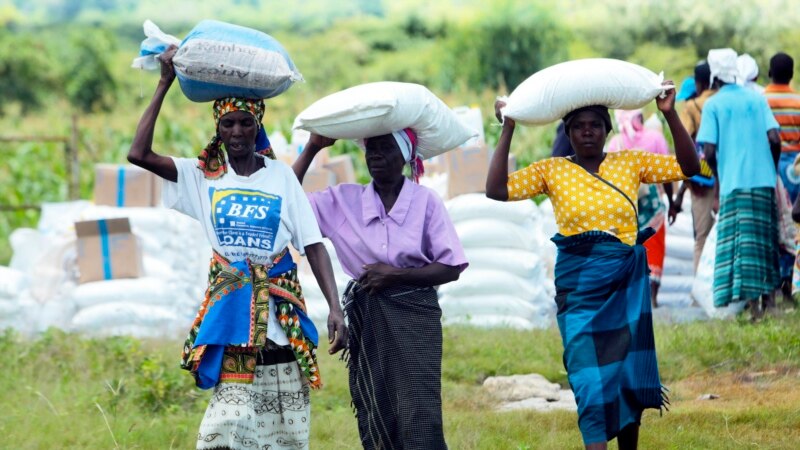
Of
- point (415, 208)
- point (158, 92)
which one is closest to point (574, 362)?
point (415, 208)

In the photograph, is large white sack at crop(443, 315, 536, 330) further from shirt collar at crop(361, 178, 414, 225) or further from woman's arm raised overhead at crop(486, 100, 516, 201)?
shirt collar at crop(361, 178, 414, 225)

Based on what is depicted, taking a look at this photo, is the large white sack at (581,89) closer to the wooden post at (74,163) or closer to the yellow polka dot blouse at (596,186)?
the yellow polka dot blouse at (596,186)

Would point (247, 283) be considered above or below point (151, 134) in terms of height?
below

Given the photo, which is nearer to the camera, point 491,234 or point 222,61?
point 222,61

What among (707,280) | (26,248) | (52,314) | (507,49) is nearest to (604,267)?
(707,280)

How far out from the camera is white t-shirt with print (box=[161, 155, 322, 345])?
4625 millimetres

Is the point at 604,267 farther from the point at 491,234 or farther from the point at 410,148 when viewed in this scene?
the point at 491,234

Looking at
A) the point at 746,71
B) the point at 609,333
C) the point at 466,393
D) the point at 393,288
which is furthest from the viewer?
the point at 746,71

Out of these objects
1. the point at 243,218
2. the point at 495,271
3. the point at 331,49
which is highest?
the point at 331,49

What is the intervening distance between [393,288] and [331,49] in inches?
942

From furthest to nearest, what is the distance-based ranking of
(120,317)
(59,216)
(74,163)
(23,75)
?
(23,75), (74,163), (59,216), (120,317)

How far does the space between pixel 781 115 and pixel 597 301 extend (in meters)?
4.65

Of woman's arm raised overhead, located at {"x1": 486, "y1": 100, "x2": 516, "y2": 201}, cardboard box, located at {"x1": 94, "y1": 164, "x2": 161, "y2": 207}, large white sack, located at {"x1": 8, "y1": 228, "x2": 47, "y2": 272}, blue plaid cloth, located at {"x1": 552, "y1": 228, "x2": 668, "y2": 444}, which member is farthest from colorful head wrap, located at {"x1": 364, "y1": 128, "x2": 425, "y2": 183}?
large white sack, located at {"x1": 8, "y1": 228, "x2": 47, "y2": 272}

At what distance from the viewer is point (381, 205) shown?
498 centimetres
